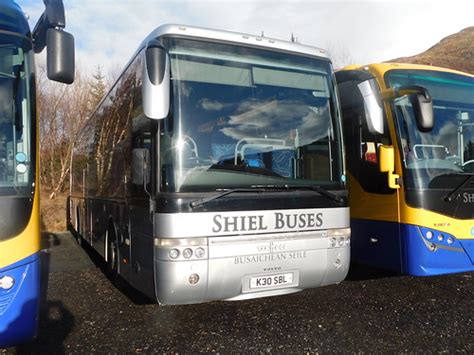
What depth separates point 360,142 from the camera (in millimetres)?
5777

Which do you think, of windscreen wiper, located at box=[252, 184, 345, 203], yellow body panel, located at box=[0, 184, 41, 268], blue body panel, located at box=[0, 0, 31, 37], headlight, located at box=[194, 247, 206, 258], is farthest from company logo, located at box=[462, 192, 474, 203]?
blue body panel, located at box=[0, 0, 31, 37]

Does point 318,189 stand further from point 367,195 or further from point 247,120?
point 367,195

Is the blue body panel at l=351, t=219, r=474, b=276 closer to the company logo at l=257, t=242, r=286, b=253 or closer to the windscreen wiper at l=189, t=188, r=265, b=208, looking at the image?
the company logo at l=257, t=242, r=286, b=253

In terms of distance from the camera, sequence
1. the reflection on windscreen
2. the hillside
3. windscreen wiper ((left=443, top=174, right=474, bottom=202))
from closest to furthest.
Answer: the reflection on windscreen
windscreen wiper ((left=443, top=174, right=474, bottom=202))
the hillside

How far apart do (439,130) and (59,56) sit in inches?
179

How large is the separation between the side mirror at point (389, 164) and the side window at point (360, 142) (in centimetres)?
19

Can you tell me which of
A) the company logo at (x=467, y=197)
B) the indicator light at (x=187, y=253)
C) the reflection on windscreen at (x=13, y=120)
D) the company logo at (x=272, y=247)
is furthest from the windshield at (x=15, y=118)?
the company logo at (x=467, y=197)

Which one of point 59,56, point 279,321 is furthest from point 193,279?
point 59,56

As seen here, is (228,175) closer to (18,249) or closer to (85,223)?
(18,249)

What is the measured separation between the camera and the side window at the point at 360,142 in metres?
5.42

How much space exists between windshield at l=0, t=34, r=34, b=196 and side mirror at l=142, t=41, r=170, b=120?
1.00 meters

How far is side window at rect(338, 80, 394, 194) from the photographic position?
213 inches

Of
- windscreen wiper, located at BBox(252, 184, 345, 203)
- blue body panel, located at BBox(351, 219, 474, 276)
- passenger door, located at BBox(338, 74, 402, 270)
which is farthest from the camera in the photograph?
passenger door, located at BBox(338, 74, 402, 270)

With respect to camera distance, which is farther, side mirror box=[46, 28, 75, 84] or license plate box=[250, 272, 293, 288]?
license plate box=[250, 272, 293, 288]
